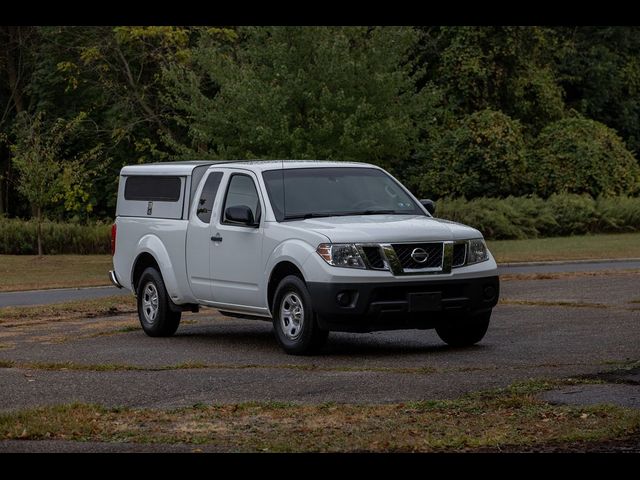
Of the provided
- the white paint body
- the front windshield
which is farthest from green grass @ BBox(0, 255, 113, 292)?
the front windshield

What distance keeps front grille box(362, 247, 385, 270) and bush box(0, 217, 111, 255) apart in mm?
27584

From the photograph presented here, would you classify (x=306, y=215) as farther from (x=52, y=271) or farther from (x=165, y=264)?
(x=52, y=271)

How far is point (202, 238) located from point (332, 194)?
1.57 m

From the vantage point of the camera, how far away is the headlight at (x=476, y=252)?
1406cm

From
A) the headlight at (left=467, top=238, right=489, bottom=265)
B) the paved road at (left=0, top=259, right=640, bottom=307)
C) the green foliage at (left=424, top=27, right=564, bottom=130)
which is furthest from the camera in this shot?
the green foliage at (left=424, top=27, right=564, bottom=130)

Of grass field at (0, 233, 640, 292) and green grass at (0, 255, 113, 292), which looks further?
grass field at (0, 233, 640, 292)

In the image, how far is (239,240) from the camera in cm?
1478

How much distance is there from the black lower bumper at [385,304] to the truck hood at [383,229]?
44cm

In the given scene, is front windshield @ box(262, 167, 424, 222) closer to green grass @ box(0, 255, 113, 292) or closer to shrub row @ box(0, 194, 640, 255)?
green grass @ box(0, 255, 113, 292)

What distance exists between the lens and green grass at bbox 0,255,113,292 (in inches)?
1092

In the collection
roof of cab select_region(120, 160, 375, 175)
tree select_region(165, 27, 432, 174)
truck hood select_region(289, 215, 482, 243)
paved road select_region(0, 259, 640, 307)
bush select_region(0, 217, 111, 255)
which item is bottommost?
bush select_region(0, 217, 111, 255)

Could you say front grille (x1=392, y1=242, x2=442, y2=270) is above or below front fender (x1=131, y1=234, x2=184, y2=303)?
above

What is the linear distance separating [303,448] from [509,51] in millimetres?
41000

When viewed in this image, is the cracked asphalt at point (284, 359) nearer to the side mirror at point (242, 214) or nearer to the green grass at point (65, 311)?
the green grass at point (65, 311)
